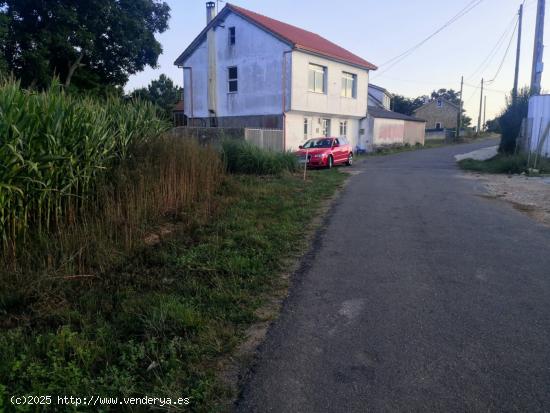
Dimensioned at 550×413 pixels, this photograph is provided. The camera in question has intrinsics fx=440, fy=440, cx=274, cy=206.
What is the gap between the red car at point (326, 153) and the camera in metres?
19.9

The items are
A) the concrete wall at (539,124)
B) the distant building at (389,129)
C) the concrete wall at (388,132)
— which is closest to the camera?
the concrete wall at (539,124)

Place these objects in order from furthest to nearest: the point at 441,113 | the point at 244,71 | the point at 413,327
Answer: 1. the point at 441,113
2. the point at 244,71
3. the point at 413,327

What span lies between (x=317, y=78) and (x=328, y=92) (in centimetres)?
122

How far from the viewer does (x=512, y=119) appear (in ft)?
72.0

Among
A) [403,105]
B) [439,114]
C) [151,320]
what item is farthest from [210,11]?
[403,105]

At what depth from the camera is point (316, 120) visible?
2739cm

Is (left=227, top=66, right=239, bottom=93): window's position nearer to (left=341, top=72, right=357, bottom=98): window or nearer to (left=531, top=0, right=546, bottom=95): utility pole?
(left=341, top=72, right=357, bottom=98): window

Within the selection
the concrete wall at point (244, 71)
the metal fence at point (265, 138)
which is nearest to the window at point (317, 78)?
the concrete wall at point (244, 71)

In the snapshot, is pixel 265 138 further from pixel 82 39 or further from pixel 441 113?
pixel 441 113

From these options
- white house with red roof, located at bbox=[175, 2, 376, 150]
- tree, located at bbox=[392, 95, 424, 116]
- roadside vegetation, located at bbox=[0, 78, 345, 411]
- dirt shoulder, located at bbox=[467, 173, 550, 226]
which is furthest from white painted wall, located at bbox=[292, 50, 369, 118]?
tree, located at bbox=[392, 95, 424, 116]

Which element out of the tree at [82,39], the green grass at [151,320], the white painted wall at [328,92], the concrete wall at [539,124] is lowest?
the green grass at [151,320]

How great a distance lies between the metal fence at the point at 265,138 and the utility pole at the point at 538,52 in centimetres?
1243

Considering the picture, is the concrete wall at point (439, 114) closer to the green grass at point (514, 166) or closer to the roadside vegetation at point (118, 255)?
the green grass at point (514, 166)

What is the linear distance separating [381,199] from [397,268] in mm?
5869
